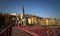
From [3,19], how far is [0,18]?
83.9 inches

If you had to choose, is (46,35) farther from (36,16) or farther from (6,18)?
(36,16)

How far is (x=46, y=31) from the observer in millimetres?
5312

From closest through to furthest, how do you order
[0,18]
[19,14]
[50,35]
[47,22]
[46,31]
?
[50,35], [46,31], [0,18], [47,22], [19,14]

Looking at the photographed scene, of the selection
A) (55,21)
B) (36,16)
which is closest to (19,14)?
(36,16)

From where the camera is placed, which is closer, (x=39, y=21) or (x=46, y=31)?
(x=46, y=31)

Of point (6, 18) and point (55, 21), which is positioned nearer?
point (6, 18)

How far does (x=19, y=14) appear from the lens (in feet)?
271

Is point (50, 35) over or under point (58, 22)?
over

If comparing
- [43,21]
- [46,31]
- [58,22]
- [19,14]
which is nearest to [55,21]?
[58,22]

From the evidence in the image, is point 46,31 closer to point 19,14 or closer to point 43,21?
point 43,21

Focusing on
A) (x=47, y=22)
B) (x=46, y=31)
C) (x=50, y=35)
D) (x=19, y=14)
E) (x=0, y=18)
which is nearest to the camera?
(x=50, y=35)

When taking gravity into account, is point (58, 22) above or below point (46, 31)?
below

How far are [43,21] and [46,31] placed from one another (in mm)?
70901

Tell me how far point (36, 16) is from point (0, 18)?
26.6 metres
